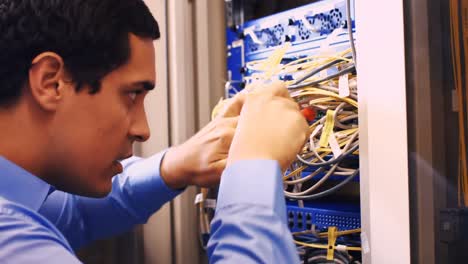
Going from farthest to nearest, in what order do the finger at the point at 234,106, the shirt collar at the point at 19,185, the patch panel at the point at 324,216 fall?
the patch panel at the point at 324,216
the finger at the point at 234,106
the shirt collar at the point at 19,185

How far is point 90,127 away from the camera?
0.67 meters

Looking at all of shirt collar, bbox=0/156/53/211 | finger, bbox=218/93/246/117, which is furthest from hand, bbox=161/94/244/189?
shirt collar, bbox=0/156/53/211

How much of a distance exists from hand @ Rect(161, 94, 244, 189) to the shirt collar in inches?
12.3

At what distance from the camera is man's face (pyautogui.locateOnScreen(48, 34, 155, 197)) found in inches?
25.7

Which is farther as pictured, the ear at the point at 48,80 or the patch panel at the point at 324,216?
the patch panel at the point at 324,216

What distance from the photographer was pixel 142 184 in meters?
1.00

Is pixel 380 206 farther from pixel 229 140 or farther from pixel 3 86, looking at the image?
pixel 3 86

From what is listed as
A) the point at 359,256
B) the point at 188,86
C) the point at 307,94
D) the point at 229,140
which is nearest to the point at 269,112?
the point at 229,140

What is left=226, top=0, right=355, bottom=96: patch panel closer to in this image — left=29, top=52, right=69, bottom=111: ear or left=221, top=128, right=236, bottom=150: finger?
left=221, top=128, right=236, bottom=150: finger

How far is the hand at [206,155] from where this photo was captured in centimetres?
88

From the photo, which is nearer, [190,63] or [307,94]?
[307,94]

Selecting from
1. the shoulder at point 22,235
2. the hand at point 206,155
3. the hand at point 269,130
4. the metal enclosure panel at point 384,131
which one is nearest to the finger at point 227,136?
the hand at point 206,155

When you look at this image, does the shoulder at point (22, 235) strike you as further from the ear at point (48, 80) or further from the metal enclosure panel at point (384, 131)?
the metal enclosure panel at point (384, 131)

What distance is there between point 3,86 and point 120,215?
1.55 ft
